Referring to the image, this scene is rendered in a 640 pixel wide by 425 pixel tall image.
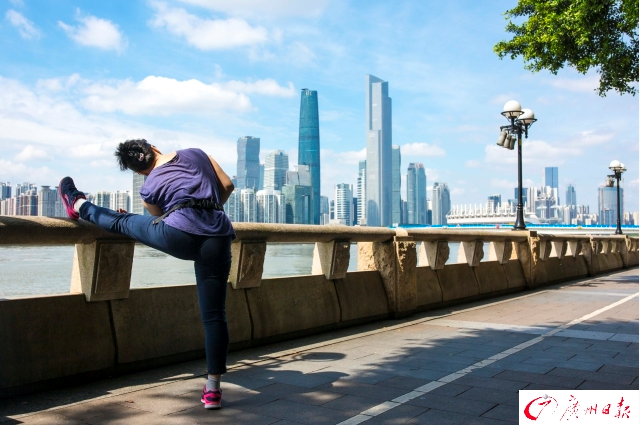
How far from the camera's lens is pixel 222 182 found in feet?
14.8

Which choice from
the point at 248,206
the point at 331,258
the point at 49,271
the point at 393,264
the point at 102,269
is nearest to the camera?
the point at 102,269

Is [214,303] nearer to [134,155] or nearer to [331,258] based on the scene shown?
[134,155]

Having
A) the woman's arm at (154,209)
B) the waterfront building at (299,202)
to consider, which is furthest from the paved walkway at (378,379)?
the waterfront building at (299,202)

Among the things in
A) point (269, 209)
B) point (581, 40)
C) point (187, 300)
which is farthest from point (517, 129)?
point (269, 209)

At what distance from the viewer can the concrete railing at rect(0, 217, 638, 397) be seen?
14.7ft

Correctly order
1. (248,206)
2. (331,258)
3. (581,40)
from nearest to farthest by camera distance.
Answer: (331,258), (581,40), (248,206)

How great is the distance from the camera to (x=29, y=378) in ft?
14.5

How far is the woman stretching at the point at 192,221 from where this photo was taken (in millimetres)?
4207

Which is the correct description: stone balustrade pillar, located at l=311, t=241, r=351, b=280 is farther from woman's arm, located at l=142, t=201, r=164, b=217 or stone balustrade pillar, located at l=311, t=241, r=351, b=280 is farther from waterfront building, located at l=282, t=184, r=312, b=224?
waterfront building, located at l=282, t=184, r=312, b=224

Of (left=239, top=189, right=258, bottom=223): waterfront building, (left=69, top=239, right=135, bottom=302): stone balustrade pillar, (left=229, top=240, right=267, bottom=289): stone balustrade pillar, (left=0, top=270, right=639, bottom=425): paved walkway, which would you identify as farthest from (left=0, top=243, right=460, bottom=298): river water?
(left=239, top=189, right=258, bottom=223): waterfront building

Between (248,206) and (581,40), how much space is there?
7059 cm

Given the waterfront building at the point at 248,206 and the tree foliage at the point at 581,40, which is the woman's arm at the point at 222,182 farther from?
the waterfront building at the point at 248,206

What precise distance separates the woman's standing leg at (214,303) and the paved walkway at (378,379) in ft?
0.59

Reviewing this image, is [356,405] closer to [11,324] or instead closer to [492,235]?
[11,324]
